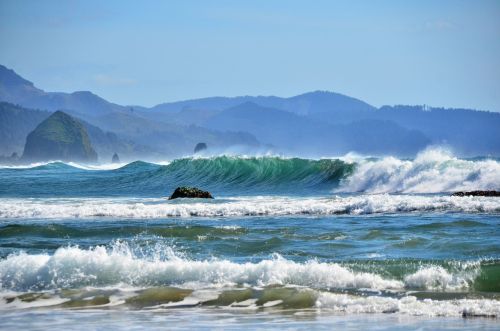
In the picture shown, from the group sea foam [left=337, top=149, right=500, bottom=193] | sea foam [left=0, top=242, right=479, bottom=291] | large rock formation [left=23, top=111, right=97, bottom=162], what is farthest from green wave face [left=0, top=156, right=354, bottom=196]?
large rock formation [left=23, top=111, right=97, bottom=162]

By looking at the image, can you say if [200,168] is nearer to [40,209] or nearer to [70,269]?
[40,209]

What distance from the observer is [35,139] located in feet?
636

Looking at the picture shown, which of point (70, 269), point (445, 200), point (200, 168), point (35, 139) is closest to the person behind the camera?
point (70, 269)

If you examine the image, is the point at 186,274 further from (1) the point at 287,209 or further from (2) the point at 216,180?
(2) the point at 216,180

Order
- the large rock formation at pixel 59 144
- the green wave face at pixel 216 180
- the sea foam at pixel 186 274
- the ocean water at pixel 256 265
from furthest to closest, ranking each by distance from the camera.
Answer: the large rock formation at pixel 59 144 < the green wave face at pixel 216 180 < the sea foam at pixel 186 274 < the ocean water at pixel 256 265

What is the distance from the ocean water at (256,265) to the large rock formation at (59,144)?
165444mm

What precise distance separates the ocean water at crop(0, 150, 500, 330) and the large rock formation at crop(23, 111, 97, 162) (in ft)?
543

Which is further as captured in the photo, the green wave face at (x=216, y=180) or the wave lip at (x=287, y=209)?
the green wave face at (x=216, y=180)

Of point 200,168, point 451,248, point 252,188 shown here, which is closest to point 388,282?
point 451,248

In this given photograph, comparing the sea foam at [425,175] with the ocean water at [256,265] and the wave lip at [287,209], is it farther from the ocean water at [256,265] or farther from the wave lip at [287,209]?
the ocean water at [256,265]

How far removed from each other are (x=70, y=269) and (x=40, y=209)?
38.8 feet

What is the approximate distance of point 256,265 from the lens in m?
13.3

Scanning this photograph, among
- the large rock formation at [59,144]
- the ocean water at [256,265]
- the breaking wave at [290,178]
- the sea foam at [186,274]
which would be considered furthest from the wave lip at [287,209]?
the large rock formation at [59,144]

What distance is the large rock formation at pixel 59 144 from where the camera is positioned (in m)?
188
